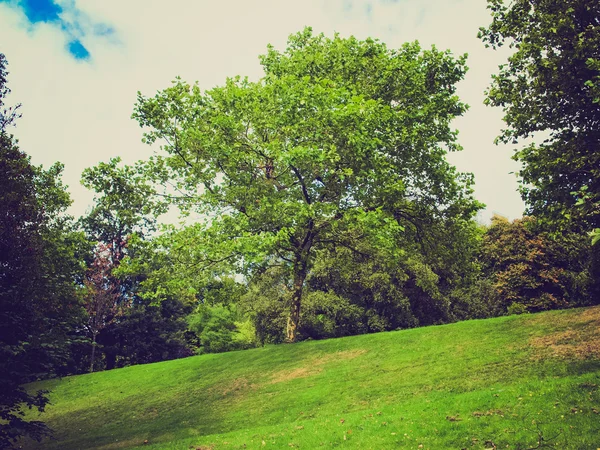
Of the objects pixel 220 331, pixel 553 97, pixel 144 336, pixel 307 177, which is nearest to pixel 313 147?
pixel 307 177

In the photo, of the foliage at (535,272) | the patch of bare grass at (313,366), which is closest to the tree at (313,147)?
the patch of bare grass at (313,366)

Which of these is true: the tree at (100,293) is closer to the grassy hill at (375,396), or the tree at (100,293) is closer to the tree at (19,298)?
the grassy hill at (375,396)

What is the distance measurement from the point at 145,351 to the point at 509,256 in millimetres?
38852

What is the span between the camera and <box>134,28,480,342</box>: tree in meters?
18.2

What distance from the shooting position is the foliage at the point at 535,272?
33.7 m

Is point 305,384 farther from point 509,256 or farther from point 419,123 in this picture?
point 509,256

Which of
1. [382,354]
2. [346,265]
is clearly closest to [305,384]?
[382,354]

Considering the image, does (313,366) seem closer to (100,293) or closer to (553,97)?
(553,97)

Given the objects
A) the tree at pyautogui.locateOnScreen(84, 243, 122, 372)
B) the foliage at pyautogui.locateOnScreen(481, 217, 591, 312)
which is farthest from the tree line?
the tree at pyautogui.locateOnScreen(84, 243, 122, 372)

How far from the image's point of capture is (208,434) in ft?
47.1

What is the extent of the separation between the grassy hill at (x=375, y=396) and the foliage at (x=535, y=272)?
54.2 feet

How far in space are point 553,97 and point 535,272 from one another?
25622 mm

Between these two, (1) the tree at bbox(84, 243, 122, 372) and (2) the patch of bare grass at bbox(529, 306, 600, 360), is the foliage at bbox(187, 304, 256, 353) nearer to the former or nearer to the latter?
(1) the tree at bbox(84, 243, 122, 372)

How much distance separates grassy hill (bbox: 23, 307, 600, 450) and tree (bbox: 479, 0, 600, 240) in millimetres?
5489
